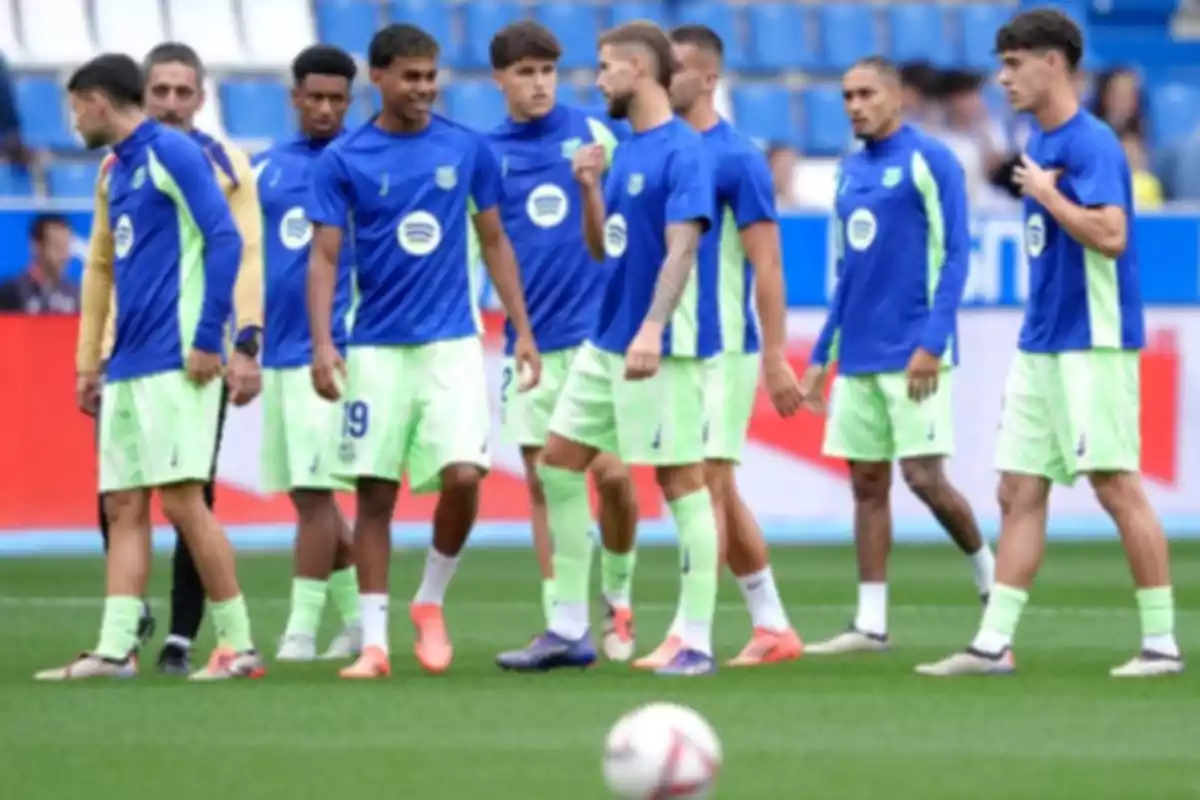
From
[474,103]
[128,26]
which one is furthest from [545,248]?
[128,26]

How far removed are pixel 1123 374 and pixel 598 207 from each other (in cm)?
221

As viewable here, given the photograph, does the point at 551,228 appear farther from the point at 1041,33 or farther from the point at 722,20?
the point at 722,20

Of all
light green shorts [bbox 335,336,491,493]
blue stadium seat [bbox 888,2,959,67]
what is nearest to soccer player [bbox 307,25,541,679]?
light green shorts [bbox 335,336,491,493]

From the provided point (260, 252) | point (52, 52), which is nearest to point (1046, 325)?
point (260, 252)

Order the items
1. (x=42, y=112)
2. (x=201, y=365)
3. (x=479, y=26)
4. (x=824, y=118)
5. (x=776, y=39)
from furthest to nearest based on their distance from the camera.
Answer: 1. (x=776, y=39)
2. (x=824, y=118)
3. (x=479, y=26)
4. (x=42, y=112)
5. (x=201, y=365)

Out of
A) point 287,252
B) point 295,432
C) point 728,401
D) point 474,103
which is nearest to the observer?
point 728,401

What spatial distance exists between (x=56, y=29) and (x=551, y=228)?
1223 centimetres

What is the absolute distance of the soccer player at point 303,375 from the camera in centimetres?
1120

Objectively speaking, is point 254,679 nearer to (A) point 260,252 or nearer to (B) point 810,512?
(A) point 260,252

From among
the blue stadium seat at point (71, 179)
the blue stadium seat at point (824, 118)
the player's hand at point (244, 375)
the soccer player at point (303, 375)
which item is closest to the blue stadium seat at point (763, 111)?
the blue stadium seat at point (824, 118)

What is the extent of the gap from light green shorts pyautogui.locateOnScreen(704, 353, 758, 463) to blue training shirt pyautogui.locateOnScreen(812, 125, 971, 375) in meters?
0.75

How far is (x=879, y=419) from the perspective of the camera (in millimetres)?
12195

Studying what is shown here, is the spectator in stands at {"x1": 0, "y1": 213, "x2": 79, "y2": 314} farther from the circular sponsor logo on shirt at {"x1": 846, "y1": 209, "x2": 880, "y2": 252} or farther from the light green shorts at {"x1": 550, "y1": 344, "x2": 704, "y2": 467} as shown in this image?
the light green shorts at {"x1": 550, "y1": 344, "x2": 704, "y2": 467}

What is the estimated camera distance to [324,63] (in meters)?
11.3
